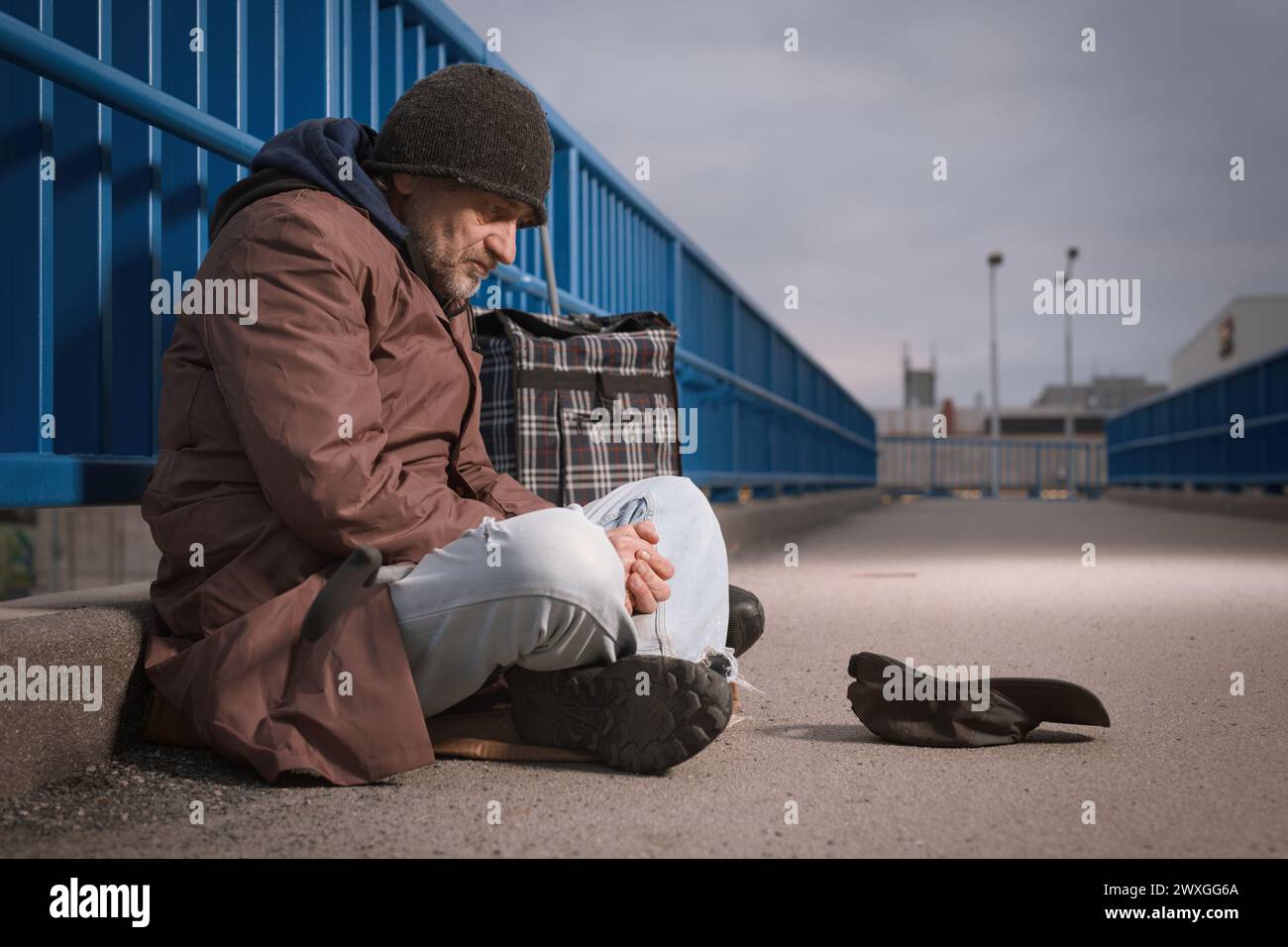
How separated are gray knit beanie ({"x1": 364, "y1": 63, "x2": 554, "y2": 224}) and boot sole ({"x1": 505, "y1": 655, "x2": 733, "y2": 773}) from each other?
3.03 ft

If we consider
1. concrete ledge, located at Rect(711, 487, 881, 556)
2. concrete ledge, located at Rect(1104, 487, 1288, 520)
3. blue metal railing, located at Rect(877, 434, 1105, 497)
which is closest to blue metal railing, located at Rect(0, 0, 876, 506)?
concrete ledge, located at Rect(711, 487, 881, 556)

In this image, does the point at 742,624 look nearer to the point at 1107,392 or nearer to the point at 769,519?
the point at 769,519

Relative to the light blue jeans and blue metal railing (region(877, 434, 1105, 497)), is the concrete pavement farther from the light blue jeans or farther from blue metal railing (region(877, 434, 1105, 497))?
blue metal railing (region(877, 434, 1105, 497))

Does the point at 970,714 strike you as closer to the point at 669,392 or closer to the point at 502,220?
the point at 502,220

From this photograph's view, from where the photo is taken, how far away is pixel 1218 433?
15602 mm

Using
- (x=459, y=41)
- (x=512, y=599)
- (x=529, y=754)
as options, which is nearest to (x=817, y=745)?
(x=529, y=754)

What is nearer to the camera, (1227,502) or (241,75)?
(241,75)

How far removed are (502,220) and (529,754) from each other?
1027 mm

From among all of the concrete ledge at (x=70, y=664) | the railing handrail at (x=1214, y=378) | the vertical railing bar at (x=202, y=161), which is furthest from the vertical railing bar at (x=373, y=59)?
the railing handrail at (x=1214, y=378)

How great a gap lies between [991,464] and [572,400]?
30.6 meters

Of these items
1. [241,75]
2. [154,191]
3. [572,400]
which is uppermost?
[241,75]

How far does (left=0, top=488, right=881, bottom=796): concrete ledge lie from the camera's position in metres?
1.85

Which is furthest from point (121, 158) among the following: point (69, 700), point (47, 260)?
point (69, 700)
